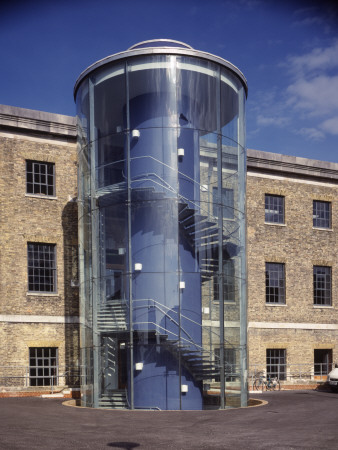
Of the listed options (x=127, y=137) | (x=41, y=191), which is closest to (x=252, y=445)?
(x=127, y=137)

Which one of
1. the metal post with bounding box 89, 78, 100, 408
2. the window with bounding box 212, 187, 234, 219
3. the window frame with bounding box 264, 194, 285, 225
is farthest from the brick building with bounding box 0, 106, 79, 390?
the window frame with bounding box 264, 194, 285, 225

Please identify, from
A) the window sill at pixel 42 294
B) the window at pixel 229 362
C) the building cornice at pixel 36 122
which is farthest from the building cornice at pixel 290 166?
the window at pixel 229 362

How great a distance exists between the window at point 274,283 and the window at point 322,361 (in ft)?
11.4

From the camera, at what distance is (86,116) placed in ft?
71.6

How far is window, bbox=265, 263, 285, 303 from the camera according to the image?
1161 inches

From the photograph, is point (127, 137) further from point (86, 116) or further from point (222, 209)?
point (222, 209)

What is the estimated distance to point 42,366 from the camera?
24.2 m

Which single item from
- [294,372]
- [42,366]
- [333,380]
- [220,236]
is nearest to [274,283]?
[294,372]

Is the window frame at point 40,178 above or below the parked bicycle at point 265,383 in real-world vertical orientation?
above

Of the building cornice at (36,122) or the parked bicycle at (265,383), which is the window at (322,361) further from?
the building cornice at (36,122)

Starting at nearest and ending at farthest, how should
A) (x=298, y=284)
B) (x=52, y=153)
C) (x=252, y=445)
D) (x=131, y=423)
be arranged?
(x=252, y=445) → (x=131, y=423) → (x=52, y=153) → (x=298, y=284)

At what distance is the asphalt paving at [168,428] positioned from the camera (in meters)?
12.0

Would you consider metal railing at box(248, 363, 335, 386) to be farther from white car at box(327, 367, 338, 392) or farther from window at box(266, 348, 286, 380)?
white car at box(327, 367, 338, 392)

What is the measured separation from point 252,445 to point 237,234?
10287 millimetres
